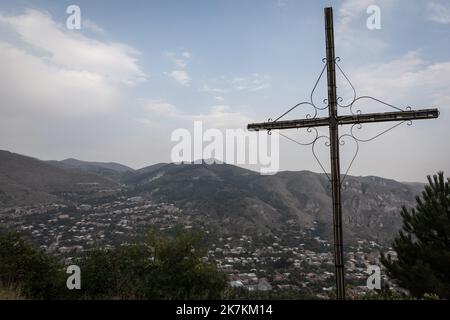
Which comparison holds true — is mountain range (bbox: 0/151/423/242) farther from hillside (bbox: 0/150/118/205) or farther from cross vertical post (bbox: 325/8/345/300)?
cross vertical post (bbox: 325/8/345/300)

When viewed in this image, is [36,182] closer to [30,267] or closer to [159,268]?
[30,267]

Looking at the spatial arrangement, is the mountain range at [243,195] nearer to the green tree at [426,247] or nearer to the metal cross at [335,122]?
the green tree at [426,247]

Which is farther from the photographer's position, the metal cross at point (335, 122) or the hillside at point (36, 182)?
the hillside at point (36, 182)

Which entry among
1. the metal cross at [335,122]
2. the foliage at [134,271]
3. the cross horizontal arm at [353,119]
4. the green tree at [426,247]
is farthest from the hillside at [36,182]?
the metal cross at [335,122]

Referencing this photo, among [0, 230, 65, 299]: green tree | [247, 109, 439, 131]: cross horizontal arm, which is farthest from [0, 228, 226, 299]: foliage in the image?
[247, 109, 439, 131]: cross horizontal arm
